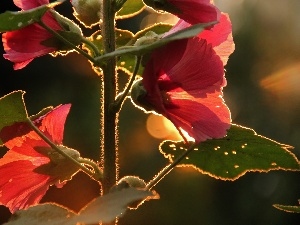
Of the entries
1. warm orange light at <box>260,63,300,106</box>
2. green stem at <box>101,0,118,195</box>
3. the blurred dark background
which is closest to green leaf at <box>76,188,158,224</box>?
green stem at <box>101,0,118,195</box>

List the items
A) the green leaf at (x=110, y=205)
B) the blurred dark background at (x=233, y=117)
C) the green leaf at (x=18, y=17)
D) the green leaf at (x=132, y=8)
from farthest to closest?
the blurred dark background at (x=233, y=117)
the green leaf at (x=132, y=8)
the green leaf at (x=18, y=17)
the green leaf at (x=110, y=205)

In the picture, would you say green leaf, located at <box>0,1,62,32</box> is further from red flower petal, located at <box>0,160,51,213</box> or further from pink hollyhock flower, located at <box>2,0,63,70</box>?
red flower petal, located at <box>0,160,51,213</box>

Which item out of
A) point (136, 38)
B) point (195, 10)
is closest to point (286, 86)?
point (136, 38)

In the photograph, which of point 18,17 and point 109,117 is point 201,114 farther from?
point 18,17

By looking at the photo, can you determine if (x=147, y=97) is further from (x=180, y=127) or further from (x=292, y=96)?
(x=292, y=96)

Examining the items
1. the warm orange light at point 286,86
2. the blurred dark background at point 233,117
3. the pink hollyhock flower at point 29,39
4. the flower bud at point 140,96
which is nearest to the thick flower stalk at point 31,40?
the pink hollyhock flower at point 29,39

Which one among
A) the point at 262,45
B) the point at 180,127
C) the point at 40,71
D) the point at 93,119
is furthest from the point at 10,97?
the point at 262,45

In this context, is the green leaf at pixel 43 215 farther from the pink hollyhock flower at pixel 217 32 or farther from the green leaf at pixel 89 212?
the pink hollyhock flower at pixel 217 32
